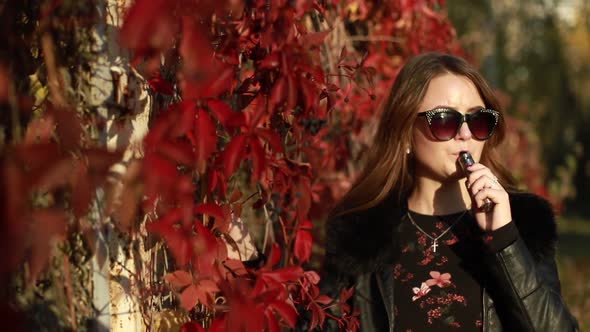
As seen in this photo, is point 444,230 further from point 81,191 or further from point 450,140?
point 81,191

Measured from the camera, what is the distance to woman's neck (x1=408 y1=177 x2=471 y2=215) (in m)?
2.20

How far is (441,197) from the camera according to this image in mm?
2227

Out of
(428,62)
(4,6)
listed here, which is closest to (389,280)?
(428,62)

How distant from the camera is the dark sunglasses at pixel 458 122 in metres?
2.03

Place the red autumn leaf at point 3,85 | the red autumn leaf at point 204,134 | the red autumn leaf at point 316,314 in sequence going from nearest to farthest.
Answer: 1. the red autumn leaf at point 3,85
2. the red autumn leaf at point 204,134
3. the red autumn leaf at point 316,314

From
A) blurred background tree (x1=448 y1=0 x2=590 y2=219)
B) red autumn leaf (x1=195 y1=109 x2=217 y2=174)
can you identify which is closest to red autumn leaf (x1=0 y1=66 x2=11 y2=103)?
red autumn leaf (x1=195 y1=109 x2=217 y2=174)

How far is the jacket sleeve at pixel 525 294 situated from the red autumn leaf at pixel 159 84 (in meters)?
0.98

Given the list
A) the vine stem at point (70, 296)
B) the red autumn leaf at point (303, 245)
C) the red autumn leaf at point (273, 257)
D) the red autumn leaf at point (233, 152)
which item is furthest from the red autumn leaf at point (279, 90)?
the vine stem at point (70, 296)

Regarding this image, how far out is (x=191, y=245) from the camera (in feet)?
4.16

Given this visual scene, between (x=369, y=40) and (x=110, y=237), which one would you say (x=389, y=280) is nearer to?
(x=110, y=237)

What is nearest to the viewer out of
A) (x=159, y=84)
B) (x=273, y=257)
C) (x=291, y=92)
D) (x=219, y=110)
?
(x=219, y=110)

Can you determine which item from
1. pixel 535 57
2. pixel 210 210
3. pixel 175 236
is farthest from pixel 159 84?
pixel 535 57

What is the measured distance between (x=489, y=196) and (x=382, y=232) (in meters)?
0.44

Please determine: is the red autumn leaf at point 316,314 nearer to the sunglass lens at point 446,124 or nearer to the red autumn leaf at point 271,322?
the red autumn leaf at point 271,322
